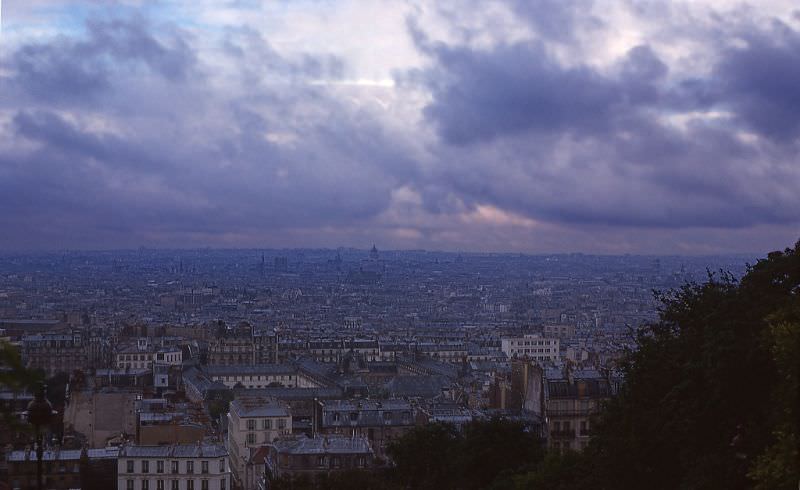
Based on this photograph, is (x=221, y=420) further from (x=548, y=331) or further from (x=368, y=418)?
(x=548, y=331)

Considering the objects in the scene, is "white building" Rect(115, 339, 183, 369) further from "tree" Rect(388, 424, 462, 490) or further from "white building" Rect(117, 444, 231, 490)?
"tree" Rect(388, 424, 462, 490)

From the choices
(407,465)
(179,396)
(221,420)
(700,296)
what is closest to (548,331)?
(179,396)

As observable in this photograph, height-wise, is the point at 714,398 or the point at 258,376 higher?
the point at 714,398

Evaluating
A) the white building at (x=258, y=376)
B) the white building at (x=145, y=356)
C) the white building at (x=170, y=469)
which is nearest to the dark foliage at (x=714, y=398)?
the white building at (x=170, y=469)

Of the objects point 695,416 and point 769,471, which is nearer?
point 769,471

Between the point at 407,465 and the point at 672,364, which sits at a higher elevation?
the point at 672,364

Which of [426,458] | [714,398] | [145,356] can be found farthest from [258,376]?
[714,398]

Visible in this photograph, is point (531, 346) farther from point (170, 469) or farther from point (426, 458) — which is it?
point (426, 458)

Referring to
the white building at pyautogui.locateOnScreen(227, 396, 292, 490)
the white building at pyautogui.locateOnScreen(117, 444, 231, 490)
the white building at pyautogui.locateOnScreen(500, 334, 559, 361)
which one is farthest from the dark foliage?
the white building at pyautogui.locateOnScreen(500, 334, 559, 361)

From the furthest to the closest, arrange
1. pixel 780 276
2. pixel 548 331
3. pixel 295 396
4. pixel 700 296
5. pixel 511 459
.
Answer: pixel 548 331, pixel 295 396, pixel 511 459, pixel 700 296, pixel 780 276
